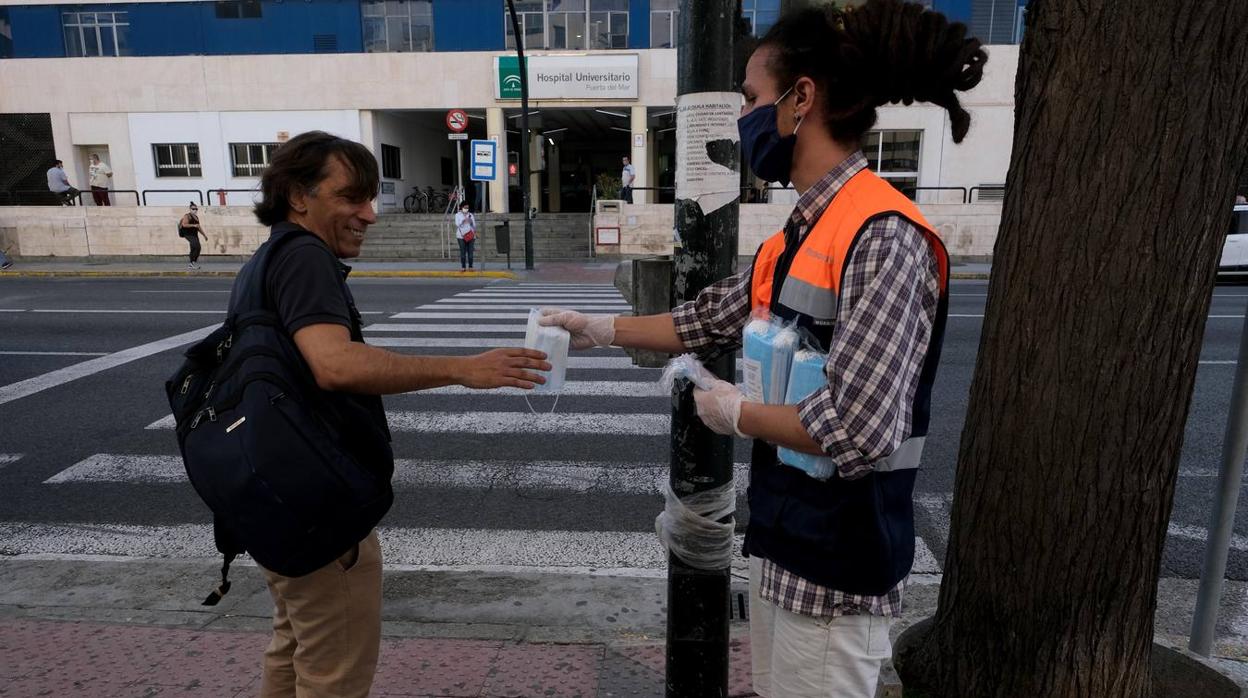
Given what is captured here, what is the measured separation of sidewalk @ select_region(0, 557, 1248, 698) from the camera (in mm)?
2836

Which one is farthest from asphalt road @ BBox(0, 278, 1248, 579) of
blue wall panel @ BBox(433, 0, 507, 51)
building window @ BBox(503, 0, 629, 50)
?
building window @ BBox(503, 0, 629, 50)

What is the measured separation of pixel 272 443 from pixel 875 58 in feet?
5.26

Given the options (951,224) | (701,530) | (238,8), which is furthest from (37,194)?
(701,530)

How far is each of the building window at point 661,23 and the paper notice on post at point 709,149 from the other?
25.2 metres

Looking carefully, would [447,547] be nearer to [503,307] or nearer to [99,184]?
[503,307]

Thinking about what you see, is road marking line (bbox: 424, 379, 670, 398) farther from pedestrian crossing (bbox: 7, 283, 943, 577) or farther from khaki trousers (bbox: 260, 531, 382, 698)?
khaki trousers (bbox: 260, 531, 382, 698)

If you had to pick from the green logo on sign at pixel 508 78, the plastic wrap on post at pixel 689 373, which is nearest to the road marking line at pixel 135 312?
the plastic wrap on post at pixel 689 373

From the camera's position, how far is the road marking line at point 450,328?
33.6 ft

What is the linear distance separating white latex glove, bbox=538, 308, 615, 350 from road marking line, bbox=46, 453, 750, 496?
2756 mm

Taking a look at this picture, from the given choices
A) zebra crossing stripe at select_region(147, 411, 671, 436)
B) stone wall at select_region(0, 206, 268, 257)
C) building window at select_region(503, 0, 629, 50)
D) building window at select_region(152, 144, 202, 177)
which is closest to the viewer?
zebra crossing stripe at select_region(147, 411, 671, 436)

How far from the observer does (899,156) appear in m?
25.5

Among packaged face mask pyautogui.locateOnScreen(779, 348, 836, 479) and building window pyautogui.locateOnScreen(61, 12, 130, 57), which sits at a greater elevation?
building window pyautogui.locateOnScreen(61, 12, 130, 57)

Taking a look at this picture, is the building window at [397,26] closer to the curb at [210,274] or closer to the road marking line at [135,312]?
the curb at [210,274]

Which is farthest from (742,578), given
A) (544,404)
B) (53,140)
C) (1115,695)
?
(53,140)
